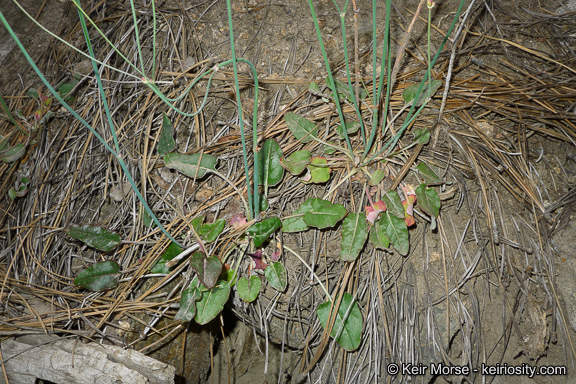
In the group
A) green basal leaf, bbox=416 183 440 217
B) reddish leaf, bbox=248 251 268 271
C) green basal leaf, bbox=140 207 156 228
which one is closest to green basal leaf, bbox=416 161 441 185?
green basal leaf, bbox=416 183 440 217

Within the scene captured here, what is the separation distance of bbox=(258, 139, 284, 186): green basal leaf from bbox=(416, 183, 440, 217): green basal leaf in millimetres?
509

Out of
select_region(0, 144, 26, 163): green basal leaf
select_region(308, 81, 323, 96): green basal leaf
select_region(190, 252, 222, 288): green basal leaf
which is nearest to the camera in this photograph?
select_region(190, 252, 222, 288): green basal leaf

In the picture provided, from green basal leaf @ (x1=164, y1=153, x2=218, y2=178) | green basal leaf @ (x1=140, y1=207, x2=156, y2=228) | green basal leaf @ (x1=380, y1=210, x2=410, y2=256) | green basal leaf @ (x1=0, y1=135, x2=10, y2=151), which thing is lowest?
green basal leaf @ (x1=380, y1=210, x2=410, y2=256)

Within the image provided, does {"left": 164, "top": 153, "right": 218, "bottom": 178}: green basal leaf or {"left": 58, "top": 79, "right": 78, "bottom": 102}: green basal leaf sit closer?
{"left": 164, "top": 153, "right": 218, "bottom": 178}: green basal leaf

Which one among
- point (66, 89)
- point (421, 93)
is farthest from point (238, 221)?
point (66, 89)

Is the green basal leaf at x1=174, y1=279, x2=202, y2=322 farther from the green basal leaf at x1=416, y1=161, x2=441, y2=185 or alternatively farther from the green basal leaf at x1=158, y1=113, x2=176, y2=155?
the green basal leaf at x1=416, y1=161, x2=441, y2=185

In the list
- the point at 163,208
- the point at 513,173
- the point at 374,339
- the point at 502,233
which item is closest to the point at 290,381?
the point at 374,339

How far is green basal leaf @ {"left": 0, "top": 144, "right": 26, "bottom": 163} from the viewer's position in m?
1.65

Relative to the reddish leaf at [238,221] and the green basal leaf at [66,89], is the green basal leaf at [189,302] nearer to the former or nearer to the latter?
the reddish leaf at [238,221]

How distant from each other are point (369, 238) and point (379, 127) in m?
0.43

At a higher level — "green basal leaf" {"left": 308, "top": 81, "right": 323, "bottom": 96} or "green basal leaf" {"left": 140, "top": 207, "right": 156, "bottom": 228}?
"green basal leaf" {"left": 308, "top": 81, "right": 323, "bottom": 96}

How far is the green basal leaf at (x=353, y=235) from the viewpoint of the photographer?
4.21 feet

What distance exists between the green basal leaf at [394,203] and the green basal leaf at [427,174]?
13 cm

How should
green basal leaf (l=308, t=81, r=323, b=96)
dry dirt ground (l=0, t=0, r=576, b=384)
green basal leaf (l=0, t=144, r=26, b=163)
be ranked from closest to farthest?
dry dirt ground (l=0, t=0, r=576, b=384), green basal leaf (l=308, t=81, r=323, b=96), green basal leaf (l=0, t=144, r=26, b=163)
